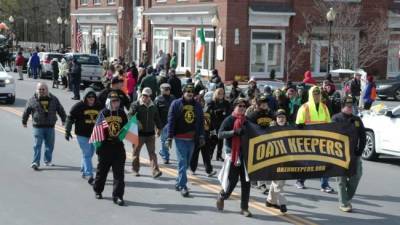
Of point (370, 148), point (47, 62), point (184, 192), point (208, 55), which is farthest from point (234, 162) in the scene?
point (47, 62)

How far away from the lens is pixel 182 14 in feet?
135

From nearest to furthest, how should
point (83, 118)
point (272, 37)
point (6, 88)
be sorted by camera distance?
point (83, 118)
point (6, 88)
point (272, 37)

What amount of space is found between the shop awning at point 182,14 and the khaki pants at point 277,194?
27682mm

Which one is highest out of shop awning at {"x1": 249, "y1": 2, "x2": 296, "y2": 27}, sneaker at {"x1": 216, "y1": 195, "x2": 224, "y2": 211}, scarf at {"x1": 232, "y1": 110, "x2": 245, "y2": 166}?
shop awning at {"x1": 249, "y1": 2, "x2": 296, "y2": 27}

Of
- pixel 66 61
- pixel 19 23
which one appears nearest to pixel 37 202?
pixel 66 61

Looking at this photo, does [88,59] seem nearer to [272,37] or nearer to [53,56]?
[53,56]

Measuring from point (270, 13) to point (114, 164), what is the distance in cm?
2721

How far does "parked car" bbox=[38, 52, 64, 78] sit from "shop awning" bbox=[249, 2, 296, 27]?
38.1 ft

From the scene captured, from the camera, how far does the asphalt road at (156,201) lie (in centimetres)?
949

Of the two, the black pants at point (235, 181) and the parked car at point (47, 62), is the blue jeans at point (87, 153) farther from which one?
the parked car at point (47, 62)

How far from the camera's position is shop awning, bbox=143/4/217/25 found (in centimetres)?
3822

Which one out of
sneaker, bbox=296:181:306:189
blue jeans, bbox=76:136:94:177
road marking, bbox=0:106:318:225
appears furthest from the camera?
sneaker, bbox=296:181:306:189

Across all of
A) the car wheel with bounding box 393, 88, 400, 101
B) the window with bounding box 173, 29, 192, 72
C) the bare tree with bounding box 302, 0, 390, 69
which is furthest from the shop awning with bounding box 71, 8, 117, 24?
the car wheel with bounding box 393, 88, 400, 101

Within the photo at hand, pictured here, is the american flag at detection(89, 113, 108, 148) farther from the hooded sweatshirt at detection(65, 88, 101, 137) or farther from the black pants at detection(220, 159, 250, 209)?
the black pants at detection(220, 159, 250, 209)
